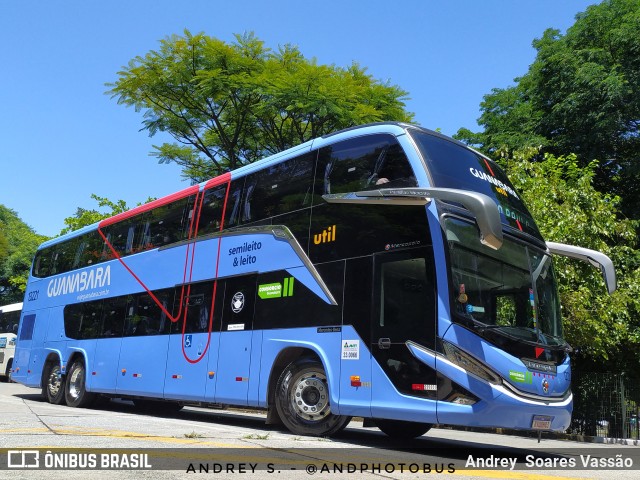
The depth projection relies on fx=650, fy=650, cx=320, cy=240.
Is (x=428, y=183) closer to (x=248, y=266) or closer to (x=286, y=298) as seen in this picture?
(x=286, y=298)

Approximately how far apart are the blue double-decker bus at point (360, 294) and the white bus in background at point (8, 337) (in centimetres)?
1694

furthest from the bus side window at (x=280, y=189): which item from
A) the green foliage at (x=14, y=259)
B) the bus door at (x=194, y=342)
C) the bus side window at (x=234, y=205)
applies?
the green foliage at (x=14, y=259)

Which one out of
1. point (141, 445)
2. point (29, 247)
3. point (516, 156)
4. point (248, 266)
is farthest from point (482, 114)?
point (29, 247)

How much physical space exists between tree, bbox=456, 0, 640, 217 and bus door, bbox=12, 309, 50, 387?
1579 cm

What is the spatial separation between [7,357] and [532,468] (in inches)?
1064

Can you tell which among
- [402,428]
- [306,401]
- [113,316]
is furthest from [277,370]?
[113,316]

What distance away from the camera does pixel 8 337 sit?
93.9 feet

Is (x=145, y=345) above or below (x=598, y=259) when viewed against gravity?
below

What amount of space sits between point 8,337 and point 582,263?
23.9m

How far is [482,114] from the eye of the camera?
88.6ft

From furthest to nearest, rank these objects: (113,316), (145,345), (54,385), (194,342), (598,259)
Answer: (54,385), (113,316), (145,345), (194,342), (598,259)

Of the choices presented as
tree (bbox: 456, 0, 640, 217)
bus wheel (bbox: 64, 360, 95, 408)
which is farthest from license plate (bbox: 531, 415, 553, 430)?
tree (bbox: 456, 0, 640, 217)

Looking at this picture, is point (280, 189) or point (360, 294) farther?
point (280, 189)

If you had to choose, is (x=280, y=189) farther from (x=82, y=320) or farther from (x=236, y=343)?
(x=82, y=320)
